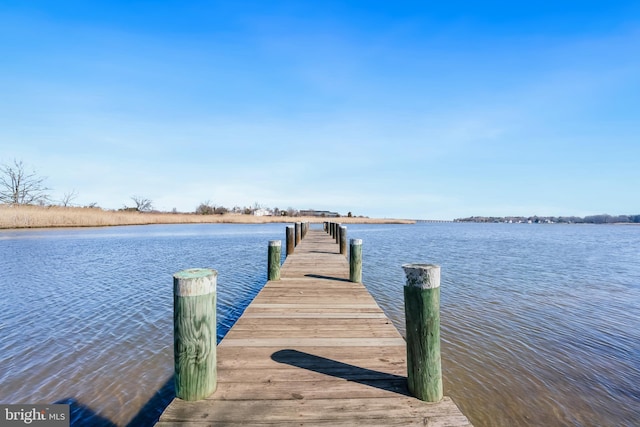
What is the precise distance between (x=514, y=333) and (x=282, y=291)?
533 cm

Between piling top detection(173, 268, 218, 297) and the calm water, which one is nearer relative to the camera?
piling top detection(173, 268, 218, 297)

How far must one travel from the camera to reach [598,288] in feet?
36.5

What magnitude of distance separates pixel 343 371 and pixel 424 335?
3.38 feet

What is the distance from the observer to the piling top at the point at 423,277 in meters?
2.76

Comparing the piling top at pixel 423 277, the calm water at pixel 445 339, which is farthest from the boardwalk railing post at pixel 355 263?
the piling top at pixel 423 277

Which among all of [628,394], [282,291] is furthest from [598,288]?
[282,291]

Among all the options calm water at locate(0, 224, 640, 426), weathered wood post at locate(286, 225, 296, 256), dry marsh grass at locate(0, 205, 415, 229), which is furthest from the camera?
dry marsh grass at locate(0, 205, 415, 229)

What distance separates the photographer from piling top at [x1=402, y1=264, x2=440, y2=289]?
9.07ft

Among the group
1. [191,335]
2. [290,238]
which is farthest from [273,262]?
[191,335]

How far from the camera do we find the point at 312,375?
313 centimetres

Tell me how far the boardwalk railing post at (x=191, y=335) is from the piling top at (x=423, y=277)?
6.03 ft

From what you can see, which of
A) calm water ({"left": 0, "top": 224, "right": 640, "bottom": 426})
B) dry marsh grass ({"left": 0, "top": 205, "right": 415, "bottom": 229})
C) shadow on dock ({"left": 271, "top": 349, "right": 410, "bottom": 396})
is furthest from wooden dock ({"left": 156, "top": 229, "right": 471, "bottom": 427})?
dry marsh grass ({"left": 0, "top": 205, "right": 415, "bottom": 229})

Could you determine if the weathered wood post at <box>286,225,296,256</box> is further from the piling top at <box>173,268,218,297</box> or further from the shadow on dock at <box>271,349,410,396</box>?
the piling top at <box>173,268,218,297</box>

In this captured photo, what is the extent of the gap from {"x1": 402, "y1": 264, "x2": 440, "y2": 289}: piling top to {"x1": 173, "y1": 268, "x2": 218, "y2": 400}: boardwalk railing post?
1839 mm
